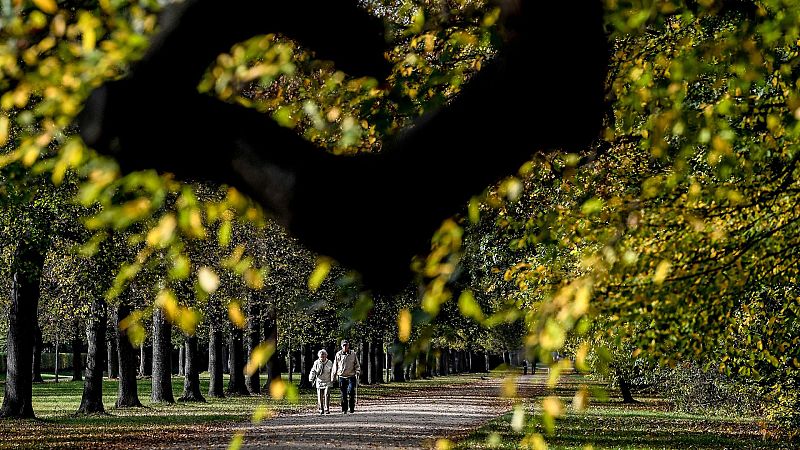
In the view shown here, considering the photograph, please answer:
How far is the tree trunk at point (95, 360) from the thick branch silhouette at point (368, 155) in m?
22.7

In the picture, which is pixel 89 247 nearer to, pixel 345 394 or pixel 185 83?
pixel 185 83

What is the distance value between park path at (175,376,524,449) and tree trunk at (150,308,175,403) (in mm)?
5669

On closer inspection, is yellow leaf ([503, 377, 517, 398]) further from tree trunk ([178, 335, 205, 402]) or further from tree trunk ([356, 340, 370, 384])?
tree trunk ([356, 340, 370, 384])

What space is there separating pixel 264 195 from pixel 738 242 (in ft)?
19.0

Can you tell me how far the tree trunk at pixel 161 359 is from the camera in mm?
30109

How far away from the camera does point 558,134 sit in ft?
12.0

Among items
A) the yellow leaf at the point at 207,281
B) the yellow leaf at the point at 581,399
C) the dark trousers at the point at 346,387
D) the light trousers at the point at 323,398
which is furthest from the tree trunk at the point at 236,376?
the yellow leaf at the point at 207,281

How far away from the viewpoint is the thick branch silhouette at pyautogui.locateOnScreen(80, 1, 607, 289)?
3.46 meters

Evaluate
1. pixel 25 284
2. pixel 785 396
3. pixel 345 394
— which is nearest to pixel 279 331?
pixel 345 394

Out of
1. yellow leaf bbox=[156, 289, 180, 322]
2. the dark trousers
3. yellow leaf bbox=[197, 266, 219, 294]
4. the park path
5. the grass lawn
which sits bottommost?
the grass lawn

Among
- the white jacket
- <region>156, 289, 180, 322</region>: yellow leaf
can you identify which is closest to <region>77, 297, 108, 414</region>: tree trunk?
the white jacket

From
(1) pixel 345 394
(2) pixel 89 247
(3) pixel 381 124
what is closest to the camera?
(2) pixel 89 247

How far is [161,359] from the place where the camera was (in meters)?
31.2

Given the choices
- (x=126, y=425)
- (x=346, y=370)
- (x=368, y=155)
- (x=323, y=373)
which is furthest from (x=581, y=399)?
(x=323, y=373)
